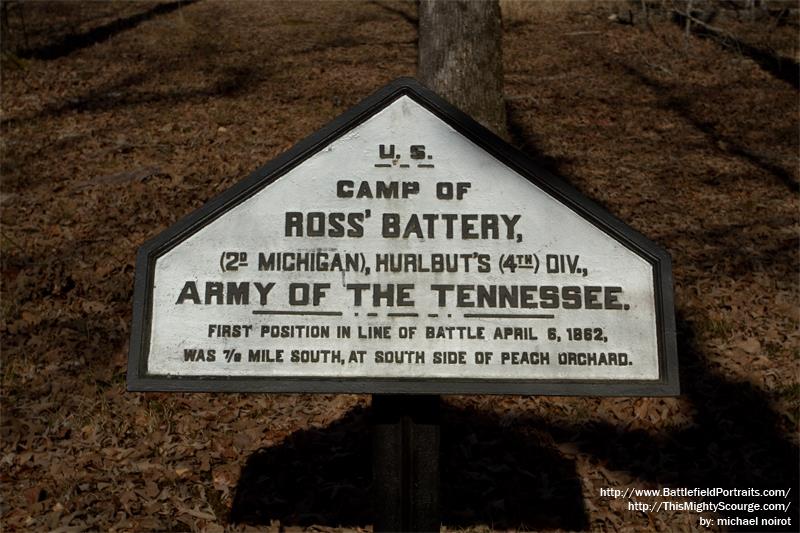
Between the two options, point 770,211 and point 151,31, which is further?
point 151,31

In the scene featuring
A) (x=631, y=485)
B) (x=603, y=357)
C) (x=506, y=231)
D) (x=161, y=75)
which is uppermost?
(x=161, y=75)

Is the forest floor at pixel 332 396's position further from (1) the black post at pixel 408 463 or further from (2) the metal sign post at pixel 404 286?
(2) the metal sign post at pixel 404 286

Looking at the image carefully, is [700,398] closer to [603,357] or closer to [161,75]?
[603,357]

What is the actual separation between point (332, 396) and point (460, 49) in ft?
10.1

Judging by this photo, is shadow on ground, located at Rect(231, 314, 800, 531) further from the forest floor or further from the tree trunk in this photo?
the tree trunk

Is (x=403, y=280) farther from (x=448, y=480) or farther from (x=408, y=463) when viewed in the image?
(x=448, y=480)

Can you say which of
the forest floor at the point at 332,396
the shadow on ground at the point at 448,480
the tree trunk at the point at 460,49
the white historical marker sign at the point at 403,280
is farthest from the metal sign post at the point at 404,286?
the tree trunk at the point at 460,49

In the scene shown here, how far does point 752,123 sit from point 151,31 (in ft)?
39.4

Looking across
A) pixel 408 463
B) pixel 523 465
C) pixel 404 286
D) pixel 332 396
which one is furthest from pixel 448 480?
pixel 404 286

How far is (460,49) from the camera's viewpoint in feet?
22.0

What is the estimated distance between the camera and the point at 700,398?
568cm

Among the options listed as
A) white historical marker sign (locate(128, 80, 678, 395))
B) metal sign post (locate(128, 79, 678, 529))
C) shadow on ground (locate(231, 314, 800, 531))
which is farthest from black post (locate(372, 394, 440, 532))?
shadow on ground (locate(231, 314, 800, 531))

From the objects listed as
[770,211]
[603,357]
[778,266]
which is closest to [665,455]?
[603,357]

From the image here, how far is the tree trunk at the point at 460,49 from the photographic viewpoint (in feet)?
21.9
